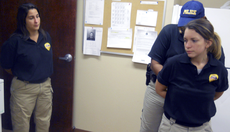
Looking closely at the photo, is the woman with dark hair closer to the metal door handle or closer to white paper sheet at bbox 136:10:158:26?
the metal door handle

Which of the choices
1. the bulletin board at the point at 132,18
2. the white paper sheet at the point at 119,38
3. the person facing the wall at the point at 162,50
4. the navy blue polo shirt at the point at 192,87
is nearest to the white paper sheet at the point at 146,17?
the bulletin board at the point at 132,18

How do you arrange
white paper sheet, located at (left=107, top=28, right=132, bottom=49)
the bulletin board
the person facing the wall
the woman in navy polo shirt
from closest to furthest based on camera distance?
1. the woman in navy polo shirt
2. the person facing the wall
3. the bulletin board
4. white paper sheet, located at (left=107, top=28, right=132, bottom=49)

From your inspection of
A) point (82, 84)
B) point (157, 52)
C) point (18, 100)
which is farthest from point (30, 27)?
point (157, 52)

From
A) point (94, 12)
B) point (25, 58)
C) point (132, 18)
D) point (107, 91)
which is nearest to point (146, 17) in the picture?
point (132, 18)

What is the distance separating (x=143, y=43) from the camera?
6.08 feet

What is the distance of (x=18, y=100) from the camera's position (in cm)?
158

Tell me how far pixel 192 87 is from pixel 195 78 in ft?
0.16

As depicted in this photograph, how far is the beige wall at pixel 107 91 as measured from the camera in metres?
1.97

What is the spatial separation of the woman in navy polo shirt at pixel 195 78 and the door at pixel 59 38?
1234mm

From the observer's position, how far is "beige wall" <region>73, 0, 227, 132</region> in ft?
6.45

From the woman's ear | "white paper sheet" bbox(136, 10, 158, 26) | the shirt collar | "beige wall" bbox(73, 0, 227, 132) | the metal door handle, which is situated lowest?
"beige wall" bbox(73, 0, 227, 132)

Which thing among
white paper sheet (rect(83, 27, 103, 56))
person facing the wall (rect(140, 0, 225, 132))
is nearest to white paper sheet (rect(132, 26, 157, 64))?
white paper sheet (rect(83, 27, 103, 56))

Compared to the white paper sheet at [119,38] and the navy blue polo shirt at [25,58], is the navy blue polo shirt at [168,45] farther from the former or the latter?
the navy blue polo shirt at [25,58]

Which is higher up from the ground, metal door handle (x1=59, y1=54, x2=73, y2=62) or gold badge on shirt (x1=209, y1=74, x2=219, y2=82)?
gold badge on shirt (x1=209, y1=74, x2=219, y2=82)
